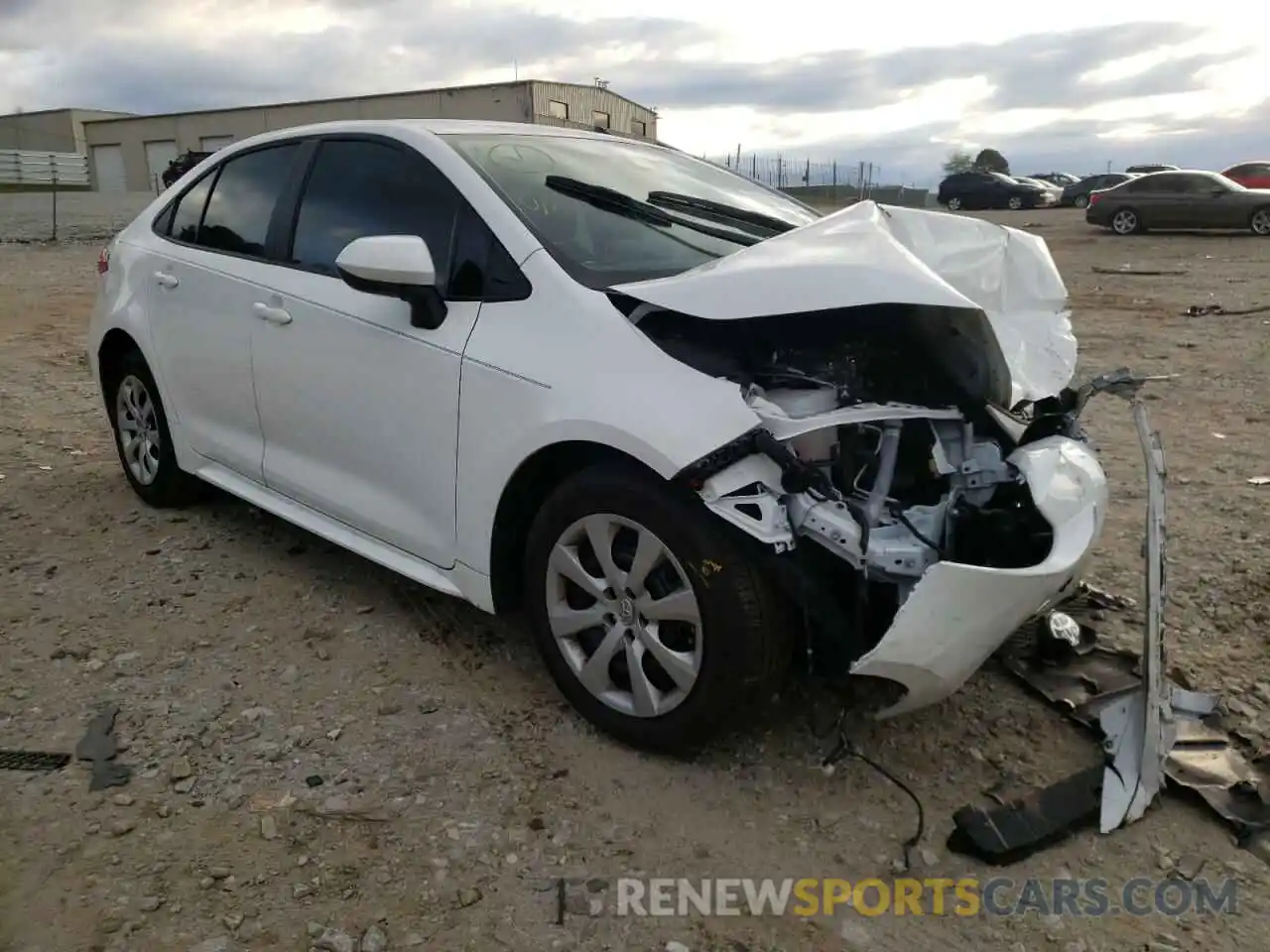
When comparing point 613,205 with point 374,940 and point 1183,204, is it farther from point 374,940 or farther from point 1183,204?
point 1183,204

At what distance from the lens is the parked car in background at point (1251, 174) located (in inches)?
1045

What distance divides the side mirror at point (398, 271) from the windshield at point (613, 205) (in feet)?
1.15

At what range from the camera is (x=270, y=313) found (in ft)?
12.1

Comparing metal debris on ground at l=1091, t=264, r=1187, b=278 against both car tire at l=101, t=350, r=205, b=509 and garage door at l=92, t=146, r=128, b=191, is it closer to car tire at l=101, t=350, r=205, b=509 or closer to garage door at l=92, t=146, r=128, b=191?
car tire at l=101, t=350, r=205, b=509

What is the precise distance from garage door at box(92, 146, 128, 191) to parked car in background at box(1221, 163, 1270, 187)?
142 ft

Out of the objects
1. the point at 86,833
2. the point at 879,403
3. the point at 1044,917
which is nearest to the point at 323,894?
the point at 86,833

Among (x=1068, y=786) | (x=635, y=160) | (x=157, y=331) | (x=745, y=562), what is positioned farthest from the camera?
(x=157, y=331)

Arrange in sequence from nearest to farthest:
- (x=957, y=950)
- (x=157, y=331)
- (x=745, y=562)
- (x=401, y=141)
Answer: (x=957, y=950) → (x=745, y=562) → (x=401, y=141) → (x=157, y=331)

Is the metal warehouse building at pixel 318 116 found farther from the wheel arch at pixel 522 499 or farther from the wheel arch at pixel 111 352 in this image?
the wheel arch at pixel 522 499

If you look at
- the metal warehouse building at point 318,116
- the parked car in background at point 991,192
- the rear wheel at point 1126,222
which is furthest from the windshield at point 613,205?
the parked car in background at point 991,192

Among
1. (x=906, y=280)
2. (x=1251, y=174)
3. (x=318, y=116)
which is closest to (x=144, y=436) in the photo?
(x=906, y=280)

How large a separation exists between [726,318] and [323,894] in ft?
5.51

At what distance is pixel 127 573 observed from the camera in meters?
4.12

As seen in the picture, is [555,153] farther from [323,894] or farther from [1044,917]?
[1044,917]
